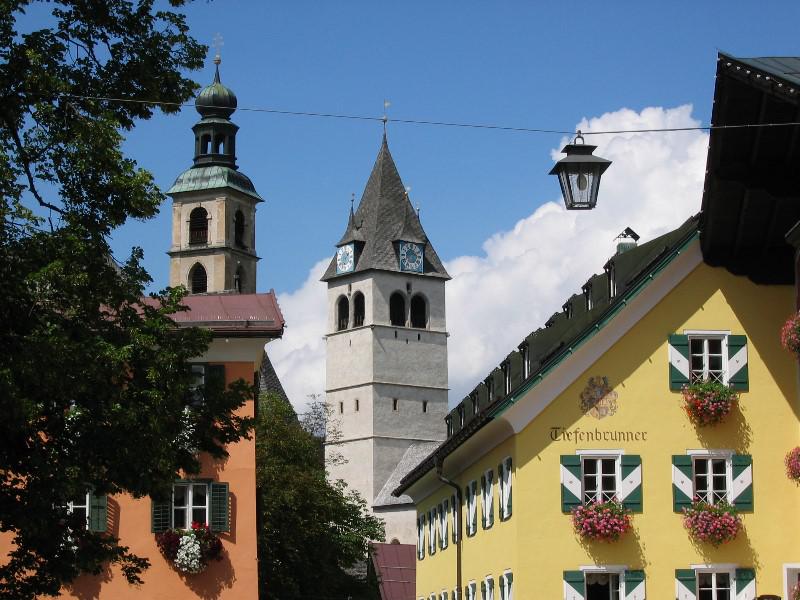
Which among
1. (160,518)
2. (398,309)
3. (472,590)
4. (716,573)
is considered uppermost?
(398,309)

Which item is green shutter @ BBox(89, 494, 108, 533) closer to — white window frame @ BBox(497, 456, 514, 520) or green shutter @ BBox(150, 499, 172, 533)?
green shutter @ BBox(150, 499, 172, 533)

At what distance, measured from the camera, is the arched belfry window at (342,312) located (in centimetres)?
12512

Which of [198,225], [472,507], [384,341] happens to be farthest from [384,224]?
[472,507]

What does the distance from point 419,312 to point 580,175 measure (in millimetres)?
106150

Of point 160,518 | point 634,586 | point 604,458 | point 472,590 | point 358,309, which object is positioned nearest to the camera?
point 634,586

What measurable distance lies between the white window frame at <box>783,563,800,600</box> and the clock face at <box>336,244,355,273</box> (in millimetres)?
93999

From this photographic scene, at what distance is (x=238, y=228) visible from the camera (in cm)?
11925

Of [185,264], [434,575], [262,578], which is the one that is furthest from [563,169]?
[185,264]

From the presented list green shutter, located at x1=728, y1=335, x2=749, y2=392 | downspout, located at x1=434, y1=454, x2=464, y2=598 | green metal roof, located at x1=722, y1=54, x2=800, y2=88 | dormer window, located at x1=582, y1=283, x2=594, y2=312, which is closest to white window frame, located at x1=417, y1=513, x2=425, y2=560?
downspout, located at x1=434, y1=454, x2=464, y2=598

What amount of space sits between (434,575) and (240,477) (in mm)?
11733

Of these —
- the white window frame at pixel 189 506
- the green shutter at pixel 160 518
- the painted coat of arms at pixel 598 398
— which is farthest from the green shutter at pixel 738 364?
the green shutter at pixel 160 518

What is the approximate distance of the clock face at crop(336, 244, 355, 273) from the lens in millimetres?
125312

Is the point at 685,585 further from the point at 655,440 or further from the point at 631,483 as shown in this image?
the point at 655,440

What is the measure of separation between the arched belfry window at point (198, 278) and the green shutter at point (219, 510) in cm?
8405
